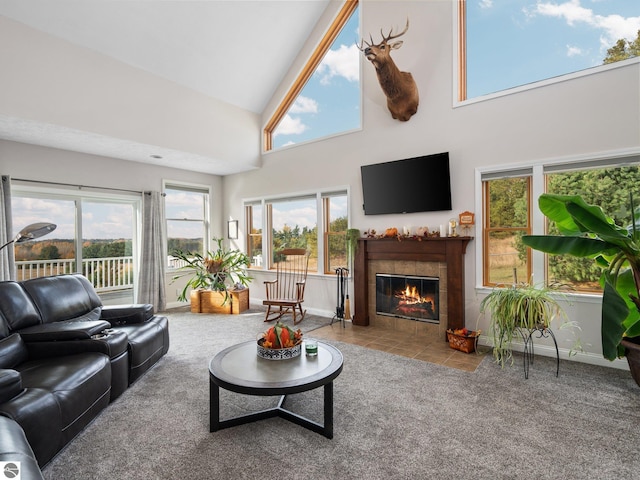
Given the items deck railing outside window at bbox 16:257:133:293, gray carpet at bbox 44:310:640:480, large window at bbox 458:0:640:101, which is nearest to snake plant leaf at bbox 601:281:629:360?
gray carpet at bbox 44:310:640:480

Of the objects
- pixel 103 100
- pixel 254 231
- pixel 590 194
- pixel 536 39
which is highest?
pixel 536 39

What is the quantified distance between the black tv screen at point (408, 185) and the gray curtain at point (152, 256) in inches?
145

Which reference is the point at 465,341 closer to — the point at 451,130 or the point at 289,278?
the point at 451,130

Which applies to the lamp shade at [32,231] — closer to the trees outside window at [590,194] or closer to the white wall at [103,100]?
the white wall at [103,100]

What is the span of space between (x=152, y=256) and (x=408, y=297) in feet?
14.3

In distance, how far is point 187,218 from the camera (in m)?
6.92

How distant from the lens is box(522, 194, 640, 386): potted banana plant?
7.76 ft

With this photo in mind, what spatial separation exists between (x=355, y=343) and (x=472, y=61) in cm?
379

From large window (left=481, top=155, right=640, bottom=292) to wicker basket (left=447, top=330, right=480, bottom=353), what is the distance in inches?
27.3

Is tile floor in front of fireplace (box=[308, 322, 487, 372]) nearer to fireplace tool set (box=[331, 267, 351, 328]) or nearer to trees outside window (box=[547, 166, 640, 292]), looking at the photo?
fireplace tool set (box=[331, 267, 351, 328])

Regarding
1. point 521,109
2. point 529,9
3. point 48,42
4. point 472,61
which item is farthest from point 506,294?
point 48,42

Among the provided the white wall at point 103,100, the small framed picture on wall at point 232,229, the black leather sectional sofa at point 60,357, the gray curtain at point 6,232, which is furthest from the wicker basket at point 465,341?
the gray curtain at point 6,232

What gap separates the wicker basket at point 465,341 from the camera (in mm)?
3910

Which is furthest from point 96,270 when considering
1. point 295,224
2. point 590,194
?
point 590,194
